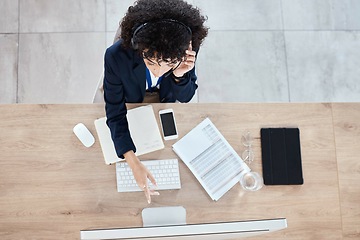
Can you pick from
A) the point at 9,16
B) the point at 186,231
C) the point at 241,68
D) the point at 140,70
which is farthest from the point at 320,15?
the point at 186,231

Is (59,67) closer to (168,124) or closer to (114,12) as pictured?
(114,12)

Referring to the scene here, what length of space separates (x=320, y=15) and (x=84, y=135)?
187 cm

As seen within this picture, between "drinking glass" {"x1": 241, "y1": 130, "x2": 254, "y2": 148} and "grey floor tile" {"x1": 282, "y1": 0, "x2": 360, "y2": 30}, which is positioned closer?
"drinking glass" {"x1": 241, "y1": 130, "x2": 254, "y2": 148}

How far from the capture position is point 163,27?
1.42 m

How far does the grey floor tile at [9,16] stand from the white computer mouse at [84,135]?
4.12 ft

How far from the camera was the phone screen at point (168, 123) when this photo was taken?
1.87 m

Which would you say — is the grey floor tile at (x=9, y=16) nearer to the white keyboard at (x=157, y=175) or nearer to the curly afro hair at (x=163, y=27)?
the white keyboard at (x=157, y=175)

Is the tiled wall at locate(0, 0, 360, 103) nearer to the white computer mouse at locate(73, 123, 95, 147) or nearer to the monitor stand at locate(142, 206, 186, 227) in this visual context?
the white computer mouse at locate(73, 123, 95, 147)

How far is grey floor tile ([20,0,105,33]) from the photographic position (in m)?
2.80

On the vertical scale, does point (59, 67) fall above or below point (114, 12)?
below

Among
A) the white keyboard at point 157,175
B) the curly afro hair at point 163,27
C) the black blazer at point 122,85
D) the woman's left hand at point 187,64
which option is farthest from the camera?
the white keyboard at point 157,175

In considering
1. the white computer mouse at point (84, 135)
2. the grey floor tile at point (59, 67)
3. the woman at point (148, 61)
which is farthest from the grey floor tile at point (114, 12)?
the white computer mouse at point (84, 135)

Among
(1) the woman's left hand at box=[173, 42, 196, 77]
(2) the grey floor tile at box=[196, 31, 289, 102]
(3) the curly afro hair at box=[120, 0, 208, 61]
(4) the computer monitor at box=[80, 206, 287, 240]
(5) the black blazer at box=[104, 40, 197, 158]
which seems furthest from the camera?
(2) the grey floor tile at box=[196, 31, 289, 102]

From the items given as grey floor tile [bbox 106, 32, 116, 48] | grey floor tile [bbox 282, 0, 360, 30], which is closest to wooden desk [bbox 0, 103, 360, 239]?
grey floor tile [bbox 106, 32, 116, 48]
